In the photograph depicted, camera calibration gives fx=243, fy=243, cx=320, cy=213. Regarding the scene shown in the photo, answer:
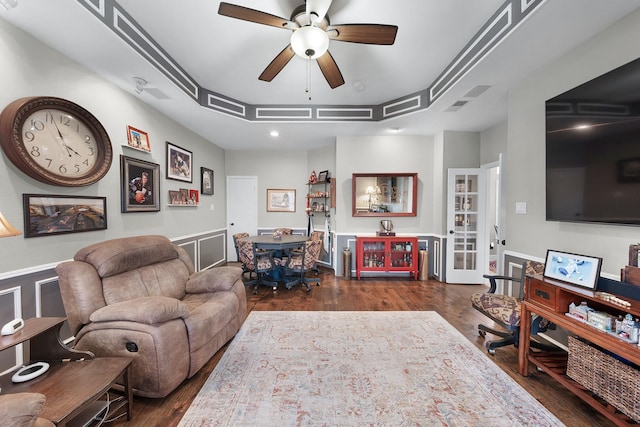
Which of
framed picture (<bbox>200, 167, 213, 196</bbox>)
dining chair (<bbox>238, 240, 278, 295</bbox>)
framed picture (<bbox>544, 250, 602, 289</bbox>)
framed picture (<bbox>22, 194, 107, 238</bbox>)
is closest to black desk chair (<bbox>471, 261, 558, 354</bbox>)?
framed picture (<bbox>544, 250, 602, 289</bbox>)

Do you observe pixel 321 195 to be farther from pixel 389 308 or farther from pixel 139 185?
pixel 139 185

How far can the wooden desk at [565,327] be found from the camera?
1.40 meters

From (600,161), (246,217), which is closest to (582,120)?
(600,161)

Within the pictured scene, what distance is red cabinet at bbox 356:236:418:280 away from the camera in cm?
443

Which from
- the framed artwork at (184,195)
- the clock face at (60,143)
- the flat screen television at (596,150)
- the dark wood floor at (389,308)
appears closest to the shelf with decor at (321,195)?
the dark wood floor at (389,308)

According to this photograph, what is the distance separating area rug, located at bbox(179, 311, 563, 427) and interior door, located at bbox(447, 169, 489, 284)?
187 cm

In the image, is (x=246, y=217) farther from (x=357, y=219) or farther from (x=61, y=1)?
(x=61, y=1)

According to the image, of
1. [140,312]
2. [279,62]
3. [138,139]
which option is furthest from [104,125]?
[140,312]

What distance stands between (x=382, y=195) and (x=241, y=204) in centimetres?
321

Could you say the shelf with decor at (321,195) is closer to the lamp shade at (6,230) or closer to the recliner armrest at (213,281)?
the recliner armrest at (213,281)

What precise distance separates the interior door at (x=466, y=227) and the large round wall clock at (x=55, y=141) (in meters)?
4.78

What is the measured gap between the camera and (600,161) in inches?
70.4

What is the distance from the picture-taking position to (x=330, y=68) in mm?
2312

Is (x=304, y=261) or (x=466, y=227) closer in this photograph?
(x=304, y=261)
